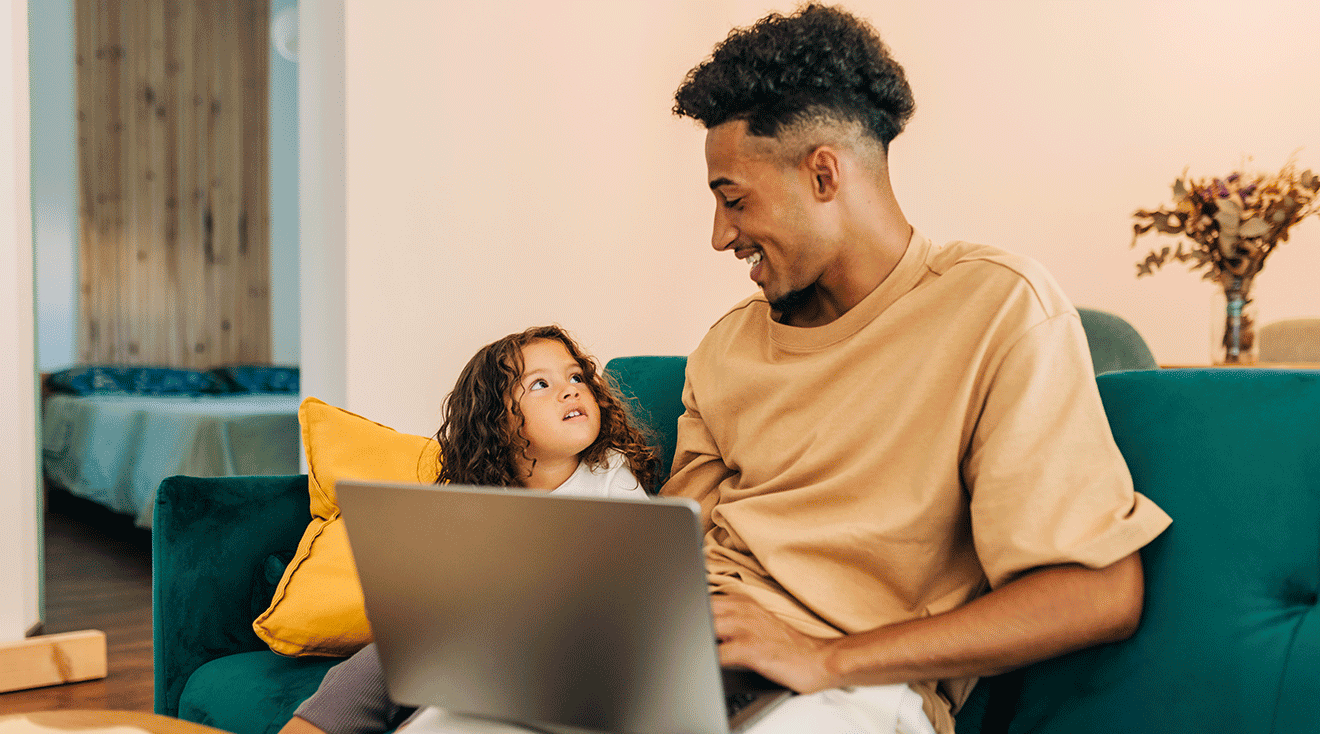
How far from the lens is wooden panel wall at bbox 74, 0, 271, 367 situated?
5188mm

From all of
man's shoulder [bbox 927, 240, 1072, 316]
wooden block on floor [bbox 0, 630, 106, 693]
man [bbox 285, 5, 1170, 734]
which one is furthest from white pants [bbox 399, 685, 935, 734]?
wooden block on floor [bbox 0, 630, 106, 693]

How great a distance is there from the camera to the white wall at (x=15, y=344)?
7.23ft

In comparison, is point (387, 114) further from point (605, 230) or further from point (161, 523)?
point (161, 523)

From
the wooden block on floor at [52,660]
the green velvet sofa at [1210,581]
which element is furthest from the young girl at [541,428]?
the wooden block on floor at [52,660]

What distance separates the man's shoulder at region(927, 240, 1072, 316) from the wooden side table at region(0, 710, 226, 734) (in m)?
0.81

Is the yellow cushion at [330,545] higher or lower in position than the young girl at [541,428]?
lower

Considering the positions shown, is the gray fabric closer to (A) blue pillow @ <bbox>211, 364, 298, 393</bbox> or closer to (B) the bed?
(B) the bed

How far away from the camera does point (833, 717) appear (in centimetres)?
76

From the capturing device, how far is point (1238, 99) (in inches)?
107

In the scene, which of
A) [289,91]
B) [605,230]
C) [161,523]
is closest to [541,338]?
[161,523]

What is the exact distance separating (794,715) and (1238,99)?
9.08 feet

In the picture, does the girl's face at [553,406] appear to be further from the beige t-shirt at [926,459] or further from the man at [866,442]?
the beige t-shirt at [926,459]

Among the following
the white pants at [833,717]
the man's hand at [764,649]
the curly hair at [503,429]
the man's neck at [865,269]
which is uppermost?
the man's neck at [865,269]

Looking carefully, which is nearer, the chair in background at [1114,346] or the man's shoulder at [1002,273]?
the man's shoulder at [1002,273]
